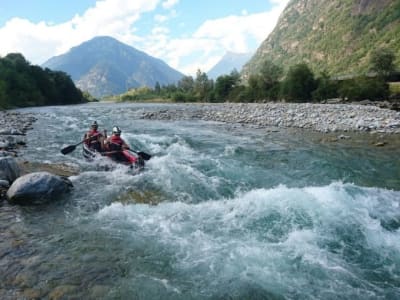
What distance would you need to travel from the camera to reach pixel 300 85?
63531 mm

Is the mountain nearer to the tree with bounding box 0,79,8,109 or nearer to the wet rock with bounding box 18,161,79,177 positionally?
the tree with bounding box 0,79,8,109

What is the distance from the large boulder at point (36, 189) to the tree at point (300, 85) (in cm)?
5761

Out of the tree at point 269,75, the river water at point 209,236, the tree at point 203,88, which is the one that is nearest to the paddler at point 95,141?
the river water at point 209,236

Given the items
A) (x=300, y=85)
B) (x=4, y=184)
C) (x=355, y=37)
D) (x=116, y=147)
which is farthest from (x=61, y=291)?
(x=355, y=37)

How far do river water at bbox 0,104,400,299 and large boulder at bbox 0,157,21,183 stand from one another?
2.13 metres

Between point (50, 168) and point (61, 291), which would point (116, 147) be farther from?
point (61, 291)

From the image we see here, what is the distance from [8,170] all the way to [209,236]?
28.0ft

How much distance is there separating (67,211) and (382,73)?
75.2m

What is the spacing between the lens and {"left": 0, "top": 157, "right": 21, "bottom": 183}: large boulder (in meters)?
12.5

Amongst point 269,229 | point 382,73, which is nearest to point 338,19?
point 382,73

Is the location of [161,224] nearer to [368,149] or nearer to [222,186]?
[222,186]

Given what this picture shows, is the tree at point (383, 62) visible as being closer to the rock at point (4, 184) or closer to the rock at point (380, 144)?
the rock at point (380, 144)

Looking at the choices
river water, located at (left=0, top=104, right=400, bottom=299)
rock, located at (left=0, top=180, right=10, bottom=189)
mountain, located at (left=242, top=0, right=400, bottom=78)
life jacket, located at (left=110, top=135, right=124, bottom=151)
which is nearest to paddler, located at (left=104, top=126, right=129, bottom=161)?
life jacket, located at (left=110, top=135, right=124, bottom=151)

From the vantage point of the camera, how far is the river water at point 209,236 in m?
A: 6.75
